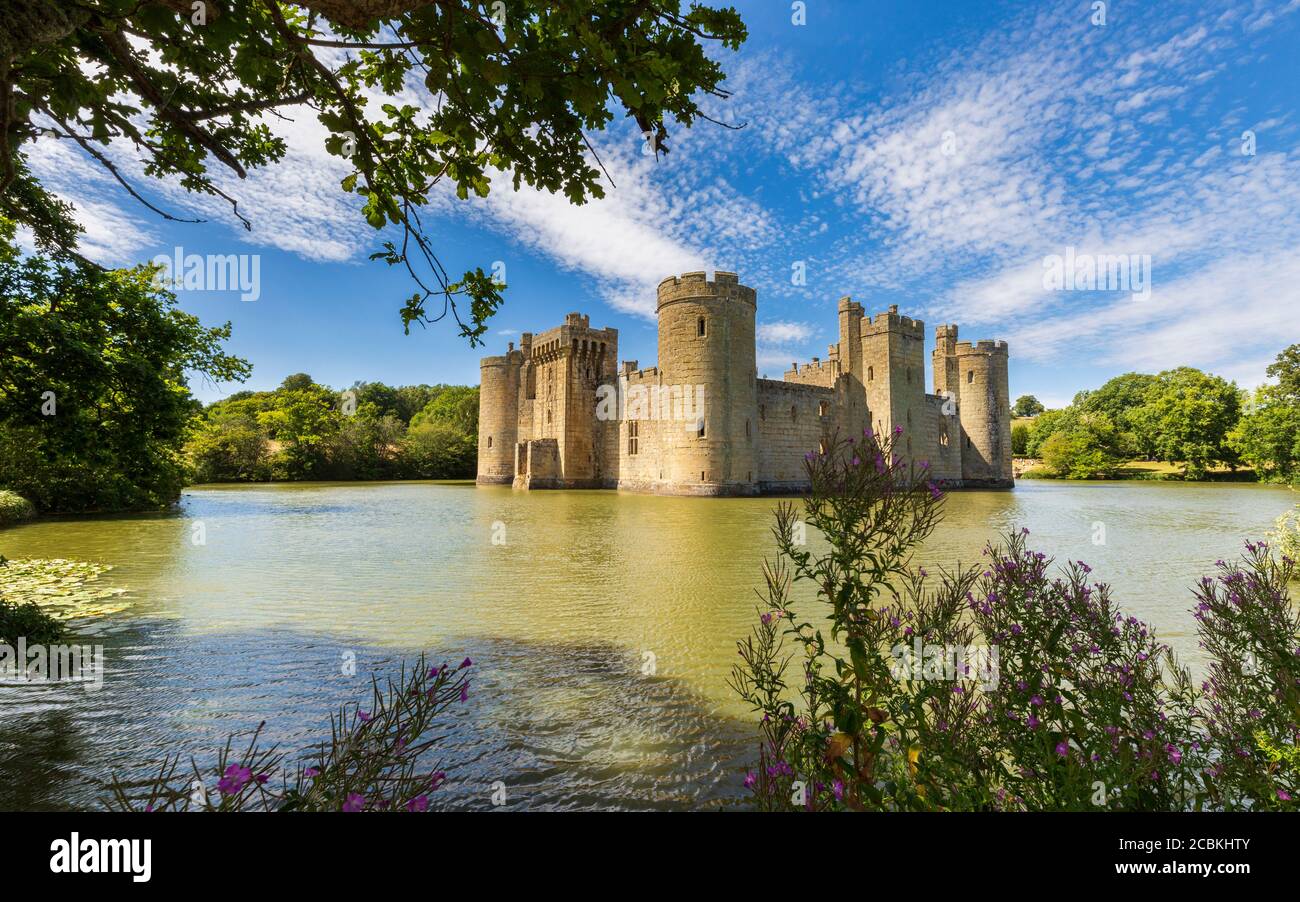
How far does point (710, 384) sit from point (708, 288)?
5.05m

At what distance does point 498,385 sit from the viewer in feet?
144

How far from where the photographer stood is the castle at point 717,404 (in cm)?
2834

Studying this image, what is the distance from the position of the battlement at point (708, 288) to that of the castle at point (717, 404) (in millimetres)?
60

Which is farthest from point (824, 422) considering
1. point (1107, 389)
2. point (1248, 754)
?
point (1107, 389)

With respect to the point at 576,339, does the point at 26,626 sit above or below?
below

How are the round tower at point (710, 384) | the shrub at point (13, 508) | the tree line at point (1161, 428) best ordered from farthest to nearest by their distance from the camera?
1. the tree line at point (1161, 428)
2. the round tower at point (710, 384)
3. the shrub at point (13, 508)

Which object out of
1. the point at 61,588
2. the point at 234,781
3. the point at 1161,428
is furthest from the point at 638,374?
the point at 1161,428

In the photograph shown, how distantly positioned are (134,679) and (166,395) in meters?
4.01

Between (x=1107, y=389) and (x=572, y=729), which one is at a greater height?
(x=1107, y=389)

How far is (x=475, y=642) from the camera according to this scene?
543 cm

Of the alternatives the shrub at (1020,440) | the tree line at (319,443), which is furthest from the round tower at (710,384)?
the shrub at (1020,440)

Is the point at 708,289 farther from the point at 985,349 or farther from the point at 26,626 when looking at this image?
the point at 26,626

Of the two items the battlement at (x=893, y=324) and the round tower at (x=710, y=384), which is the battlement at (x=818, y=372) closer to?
the battlement at (x=893, y=324)
